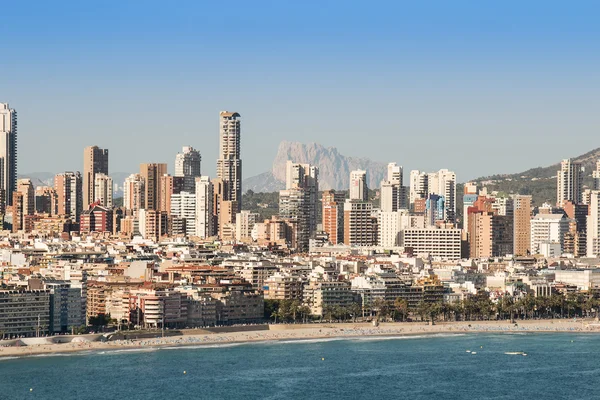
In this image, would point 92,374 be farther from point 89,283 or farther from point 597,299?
point 597,299

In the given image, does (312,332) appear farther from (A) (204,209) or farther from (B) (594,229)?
(A) (204,209)

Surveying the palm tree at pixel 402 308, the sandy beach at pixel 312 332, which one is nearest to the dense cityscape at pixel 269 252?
the palm tree at pixel 402 308

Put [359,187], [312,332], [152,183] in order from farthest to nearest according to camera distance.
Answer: [359,187], [152,183], [312,332]

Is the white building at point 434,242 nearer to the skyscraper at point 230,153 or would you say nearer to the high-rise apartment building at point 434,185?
the high-rise apartment building at point 434,185

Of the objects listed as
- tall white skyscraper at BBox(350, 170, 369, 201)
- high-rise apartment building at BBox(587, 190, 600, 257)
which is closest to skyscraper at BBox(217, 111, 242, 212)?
tall white skyscraper at BBox(350, 170, 369, 201)

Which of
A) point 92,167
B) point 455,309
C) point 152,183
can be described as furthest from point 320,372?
point 92,167
